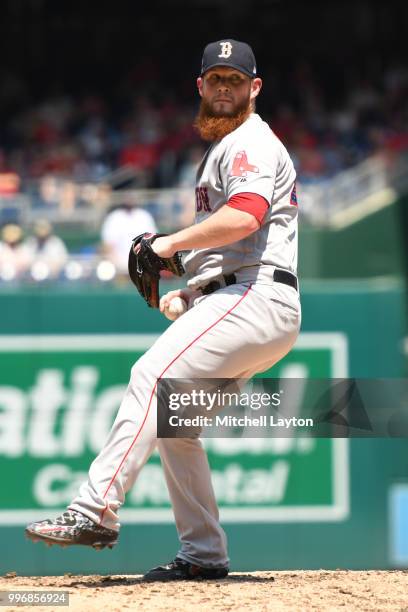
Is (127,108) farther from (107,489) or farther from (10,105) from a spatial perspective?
(107,489)

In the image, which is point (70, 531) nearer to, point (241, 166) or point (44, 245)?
point (241, 166)

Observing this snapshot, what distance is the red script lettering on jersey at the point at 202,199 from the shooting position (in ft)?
13.5

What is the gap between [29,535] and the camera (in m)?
3.76

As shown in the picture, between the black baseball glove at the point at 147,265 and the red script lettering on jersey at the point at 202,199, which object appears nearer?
the black baseball glove at the point at 147,265

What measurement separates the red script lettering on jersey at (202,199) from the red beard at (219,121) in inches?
8.0

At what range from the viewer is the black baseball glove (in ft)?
13.2

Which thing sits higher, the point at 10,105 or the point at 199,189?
the point at 10,105

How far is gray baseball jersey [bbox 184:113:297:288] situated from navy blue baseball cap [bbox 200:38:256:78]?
7.8 inches

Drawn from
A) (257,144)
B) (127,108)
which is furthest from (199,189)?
(127,108)

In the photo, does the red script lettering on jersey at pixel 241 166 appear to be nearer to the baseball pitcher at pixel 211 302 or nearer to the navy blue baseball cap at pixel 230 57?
the baseball pitcher at pixel 211 302

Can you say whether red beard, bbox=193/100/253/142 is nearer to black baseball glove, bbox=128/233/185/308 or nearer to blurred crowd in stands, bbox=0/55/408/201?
black baseball glove, bbox=128/233/185/308

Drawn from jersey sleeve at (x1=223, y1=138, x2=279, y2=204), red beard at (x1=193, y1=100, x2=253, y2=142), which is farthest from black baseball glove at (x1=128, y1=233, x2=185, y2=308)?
red beard at (x1=193, y1=100, x2=253, y2=142)

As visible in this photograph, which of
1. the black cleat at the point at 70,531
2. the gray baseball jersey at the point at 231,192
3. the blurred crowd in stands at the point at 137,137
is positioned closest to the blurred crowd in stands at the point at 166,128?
the blurred crowd in stands at the point at 137,137

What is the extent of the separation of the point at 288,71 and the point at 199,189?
13.3 metres
